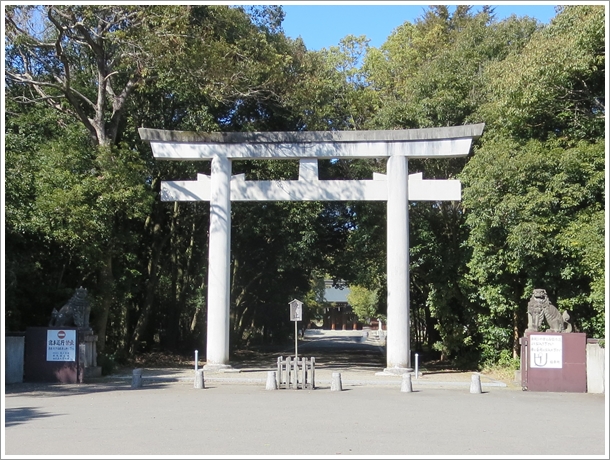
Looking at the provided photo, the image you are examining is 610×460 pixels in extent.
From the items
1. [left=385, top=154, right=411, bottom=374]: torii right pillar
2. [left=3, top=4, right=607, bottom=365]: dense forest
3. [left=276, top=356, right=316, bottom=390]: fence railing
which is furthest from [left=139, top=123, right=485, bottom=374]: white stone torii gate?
[left=276, top=356, right=316, bottom=390]: fence railing

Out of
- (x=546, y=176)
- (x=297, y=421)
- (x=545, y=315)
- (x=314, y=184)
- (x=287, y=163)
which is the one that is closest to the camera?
(x=297, y=421)

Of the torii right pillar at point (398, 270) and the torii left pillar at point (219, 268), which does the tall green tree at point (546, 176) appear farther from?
the torii left pillar at point (219, 268)

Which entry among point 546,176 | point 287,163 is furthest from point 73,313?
point 546,176

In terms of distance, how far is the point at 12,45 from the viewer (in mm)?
24703

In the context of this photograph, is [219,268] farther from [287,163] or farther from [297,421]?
[297,421]

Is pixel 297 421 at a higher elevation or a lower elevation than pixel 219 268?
lower

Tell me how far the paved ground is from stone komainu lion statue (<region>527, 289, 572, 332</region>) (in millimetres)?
1829

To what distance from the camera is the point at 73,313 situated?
1956cm

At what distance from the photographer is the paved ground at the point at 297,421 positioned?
31.0 ft

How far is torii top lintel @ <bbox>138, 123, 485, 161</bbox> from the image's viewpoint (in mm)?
21688

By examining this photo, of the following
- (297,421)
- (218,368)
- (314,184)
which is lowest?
(218,368)

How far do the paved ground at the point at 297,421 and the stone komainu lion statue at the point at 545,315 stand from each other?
1829 mm

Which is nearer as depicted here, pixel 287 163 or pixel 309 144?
pixel 309 144

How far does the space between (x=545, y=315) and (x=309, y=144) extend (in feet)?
28.3
